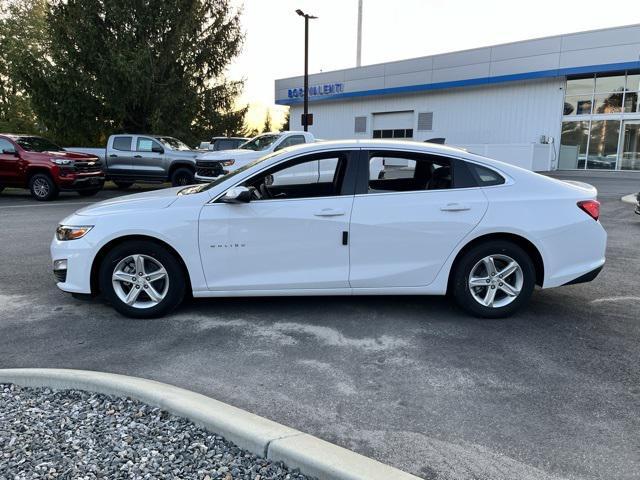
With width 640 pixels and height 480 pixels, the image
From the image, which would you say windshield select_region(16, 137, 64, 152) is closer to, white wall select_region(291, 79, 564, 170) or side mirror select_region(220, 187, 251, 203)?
side mirror select_region(220, 187, 251, 203)

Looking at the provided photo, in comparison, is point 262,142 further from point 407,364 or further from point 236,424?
point 236,424

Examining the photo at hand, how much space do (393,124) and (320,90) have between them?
270 inches

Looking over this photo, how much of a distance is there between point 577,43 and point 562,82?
1948 millimetres

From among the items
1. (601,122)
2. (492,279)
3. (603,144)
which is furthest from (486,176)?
(603,144)

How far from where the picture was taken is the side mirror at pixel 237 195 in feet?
14.9

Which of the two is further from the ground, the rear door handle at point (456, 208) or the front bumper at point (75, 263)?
the rear door handle at point (456, 208)

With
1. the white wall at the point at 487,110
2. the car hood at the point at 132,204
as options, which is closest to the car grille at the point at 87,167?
the car hood at the point at 132,204

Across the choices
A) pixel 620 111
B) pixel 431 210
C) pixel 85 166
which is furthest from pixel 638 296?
pixel 620 111

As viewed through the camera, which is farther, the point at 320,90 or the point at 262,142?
the point at 320,90

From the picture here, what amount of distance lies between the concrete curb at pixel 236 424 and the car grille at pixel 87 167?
12.7 m

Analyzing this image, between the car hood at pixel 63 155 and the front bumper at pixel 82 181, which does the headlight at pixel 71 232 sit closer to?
the front bumper at pixel 82 181

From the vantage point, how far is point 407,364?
153 inches

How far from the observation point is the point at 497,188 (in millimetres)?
4766

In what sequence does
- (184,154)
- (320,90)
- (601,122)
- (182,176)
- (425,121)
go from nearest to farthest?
(184,154), (182,176), (601,122), (425,121), (320,90)
